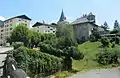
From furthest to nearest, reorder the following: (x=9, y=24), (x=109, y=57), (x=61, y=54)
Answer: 1. (x=9, y=24)
2. (x=109, y=57)
3. (x=61, y=54)

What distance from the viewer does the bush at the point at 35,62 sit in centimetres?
2019

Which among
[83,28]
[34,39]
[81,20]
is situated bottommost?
[34,39]

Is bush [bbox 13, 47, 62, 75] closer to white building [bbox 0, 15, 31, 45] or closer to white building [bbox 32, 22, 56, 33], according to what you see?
white building [bbox 32, 22, 56, 33]

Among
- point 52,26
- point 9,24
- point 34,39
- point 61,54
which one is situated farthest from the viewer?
point 52,26

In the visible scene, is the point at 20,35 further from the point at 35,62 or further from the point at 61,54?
the point at 35,62

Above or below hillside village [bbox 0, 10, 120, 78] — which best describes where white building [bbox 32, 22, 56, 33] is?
above

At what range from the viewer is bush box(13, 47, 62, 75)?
20188mm

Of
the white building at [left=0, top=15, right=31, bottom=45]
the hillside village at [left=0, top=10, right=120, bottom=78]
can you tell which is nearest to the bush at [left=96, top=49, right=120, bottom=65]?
the hillside village at [left=0, top=10, right=120, bottom=78]

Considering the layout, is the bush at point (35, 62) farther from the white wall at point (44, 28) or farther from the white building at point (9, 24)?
the white building at point (9, 24)

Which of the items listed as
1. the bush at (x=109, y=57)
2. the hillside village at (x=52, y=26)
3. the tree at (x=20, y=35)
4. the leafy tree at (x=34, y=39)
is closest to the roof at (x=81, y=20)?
the hillside village at (x=52, y=26)

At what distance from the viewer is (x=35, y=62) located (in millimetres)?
21391

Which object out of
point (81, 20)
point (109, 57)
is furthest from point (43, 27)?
point (109, 57)

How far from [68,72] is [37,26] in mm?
41454

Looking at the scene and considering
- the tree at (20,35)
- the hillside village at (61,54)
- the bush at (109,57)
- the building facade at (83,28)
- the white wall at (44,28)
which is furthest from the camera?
the white wall at (44,28)
